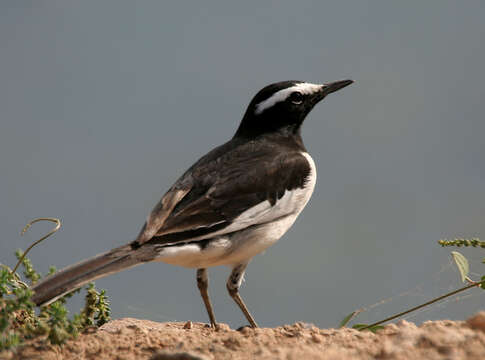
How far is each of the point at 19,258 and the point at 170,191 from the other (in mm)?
1646

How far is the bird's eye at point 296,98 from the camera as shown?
7641 millimetres

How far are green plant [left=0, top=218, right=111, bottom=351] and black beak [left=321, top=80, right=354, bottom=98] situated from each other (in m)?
3.68

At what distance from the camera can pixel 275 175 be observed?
6672 millimetres

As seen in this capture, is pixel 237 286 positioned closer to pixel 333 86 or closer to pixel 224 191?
pixel 224 191

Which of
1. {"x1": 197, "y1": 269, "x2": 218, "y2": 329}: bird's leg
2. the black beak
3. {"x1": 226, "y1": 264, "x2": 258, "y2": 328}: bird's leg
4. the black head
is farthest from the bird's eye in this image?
{"x1": 197, "y1": 269, "x2": 218, "y2": 329}: bird's leg

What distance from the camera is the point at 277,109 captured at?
758 centimetres

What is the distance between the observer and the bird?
5578mm

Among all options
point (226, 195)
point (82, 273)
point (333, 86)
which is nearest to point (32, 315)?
Answer: point (82, 273)

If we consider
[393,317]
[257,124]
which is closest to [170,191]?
[257,124]

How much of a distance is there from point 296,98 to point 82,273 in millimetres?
3602

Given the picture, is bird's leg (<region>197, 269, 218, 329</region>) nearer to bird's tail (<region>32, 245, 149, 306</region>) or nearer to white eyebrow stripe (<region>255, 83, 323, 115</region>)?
bird's tail (<region>32, 245, 149, 306</region>)

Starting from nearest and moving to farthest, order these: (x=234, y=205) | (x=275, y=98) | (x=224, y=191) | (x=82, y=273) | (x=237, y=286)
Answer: (x=82, y=273) < (x=234, y=205) < (x=224, y=191) < (x=237, y=286) < (x=275, y=98)

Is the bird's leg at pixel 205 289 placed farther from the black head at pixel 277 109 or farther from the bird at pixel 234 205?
the black head at pixel 277 109

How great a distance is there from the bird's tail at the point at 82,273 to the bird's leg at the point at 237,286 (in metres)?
1.54
